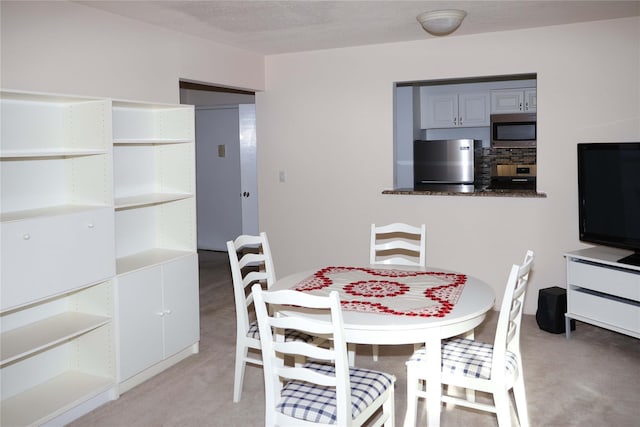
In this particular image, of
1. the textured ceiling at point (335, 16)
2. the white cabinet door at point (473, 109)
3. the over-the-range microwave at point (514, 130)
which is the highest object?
the textured ceiling at point (335, 16)

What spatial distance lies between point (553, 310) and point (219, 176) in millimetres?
4796

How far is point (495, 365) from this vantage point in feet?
8.45

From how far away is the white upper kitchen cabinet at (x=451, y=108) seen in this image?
6.79 meters

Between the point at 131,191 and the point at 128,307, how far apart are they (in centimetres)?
92

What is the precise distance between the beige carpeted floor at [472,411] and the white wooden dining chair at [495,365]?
343 millimetres

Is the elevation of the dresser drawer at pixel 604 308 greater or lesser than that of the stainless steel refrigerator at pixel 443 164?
lesser

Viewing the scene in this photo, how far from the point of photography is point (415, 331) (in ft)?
8.03

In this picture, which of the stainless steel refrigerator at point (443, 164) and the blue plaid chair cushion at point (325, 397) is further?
the stainless steel refrigerator at point (443, 164)

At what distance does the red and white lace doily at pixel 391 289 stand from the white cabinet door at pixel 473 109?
3.86 meters

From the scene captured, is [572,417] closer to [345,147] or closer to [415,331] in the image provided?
[415,331]

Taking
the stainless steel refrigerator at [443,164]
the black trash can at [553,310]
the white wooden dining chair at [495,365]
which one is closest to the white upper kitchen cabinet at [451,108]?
the stainless steel refrigerator at [443,164]

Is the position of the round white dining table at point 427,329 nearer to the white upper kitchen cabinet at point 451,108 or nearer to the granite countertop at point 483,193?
the granite countertop at point 483,193

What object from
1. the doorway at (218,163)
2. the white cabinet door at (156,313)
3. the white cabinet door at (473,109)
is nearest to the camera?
the white cabinet door at (156,313)

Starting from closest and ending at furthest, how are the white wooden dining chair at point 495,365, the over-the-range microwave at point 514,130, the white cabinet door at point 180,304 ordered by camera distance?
1. the white wooden dining chair at point 495,365
2. the white cabinet door at point 180,304
3. the over-the-range microwave at point 514,130
